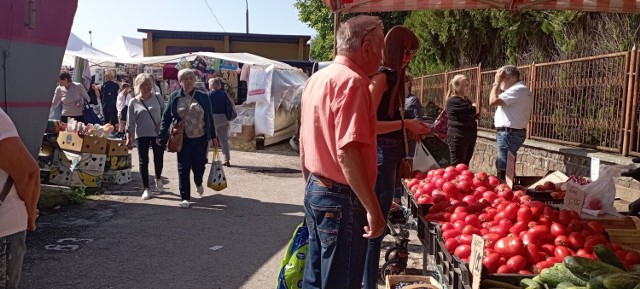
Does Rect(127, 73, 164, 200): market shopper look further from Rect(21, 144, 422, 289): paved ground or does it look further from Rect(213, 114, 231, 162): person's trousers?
Rect(213, 114, 231, 162): person's trousers

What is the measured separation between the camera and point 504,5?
6.07 meters

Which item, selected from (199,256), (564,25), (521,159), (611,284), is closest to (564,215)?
(611,284)

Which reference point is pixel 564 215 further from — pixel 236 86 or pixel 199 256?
pixel 236 86

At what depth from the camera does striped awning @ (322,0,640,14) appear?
572 cm

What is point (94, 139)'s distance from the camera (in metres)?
8.87

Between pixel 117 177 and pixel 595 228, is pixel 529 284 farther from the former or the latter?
pixel 117 177

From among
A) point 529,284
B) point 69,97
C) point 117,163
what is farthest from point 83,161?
point 529,284

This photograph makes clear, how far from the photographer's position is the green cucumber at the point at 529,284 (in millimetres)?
2853

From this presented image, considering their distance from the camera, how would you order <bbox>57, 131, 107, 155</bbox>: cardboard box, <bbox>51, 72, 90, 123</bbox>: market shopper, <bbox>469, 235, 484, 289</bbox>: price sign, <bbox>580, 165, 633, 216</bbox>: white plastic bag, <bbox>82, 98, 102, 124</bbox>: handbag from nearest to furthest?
<bbox>469, 235, 484, 289</bbox>: price sign → <bbox>580, 165, 633, 216</bbox>: white plastic bag → <bbox>57, 131, 107, 155</bbox>: cardboard box → <bbox>51, 72, 90, 123</bbox>: market shopper → <bbox>82, 98, 102, 124</bbox>: handbag

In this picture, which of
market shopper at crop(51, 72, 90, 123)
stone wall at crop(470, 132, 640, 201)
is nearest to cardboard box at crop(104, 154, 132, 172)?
market shopper at crop(51, 72, 90, 123)

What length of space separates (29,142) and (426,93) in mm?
12276

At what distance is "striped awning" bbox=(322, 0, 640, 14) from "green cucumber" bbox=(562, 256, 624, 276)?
11.5 ft

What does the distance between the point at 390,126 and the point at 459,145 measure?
12.6 feet

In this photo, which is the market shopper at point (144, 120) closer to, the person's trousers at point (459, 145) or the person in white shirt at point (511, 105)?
the person's trousers at point (459, 145)
